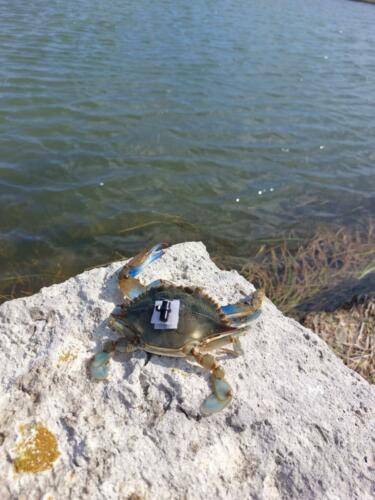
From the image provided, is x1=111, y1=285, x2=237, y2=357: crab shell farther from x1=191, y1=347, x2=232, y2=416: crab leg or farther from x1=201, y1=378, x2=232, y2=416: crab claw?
x1=201, y1=378, x2=232, y2=416: crab claw

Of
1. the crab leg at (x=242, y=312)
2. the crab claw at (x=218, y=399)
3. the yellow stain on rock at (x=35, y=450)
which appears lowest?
the yellow stain on rock at (x=35, y=450)

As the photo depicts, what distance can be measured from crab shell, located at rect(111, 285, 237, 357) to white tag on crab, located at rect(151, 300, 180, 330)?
0.03 meters

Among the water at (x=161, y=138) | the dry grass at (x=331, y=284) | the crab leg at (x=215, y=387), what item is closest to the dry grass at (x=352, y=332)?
the dry grass at (x=331, y=284)

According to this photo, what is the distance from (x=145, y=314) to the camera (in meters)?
3.36

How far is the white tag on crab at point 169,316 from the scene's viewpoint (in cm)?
324

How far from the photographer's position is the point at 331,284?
577 centimetres

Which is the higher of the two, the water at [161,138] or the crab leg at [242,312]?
the crab leg at [242,312]

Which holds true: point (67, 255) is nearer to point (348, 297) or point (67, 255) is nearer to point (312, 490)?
point (348, 297)

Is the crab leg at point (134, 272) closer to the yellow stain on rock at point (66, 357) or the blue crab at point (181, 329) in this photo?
the blue crab at point (181, 329)

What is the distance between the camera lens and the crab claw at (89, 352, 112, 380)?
3176 mm

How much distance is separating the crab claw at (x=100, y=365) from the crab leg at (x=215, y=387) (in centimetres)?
64

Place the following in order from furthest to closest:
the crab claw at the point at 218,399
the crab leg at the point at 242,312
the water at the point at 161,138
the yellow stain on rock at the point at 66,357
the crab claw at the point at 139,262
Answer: the water at the point at 161,138, the crab claw at the point at 139,262, the crab leg at the point at 242,312, the yellow stain on rock at the point at 66,357, the crab claw at the point at 218,399

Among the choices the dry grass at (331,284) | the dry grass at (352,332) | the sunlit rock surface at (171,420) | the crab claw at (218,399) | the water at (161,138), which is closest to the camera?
the sunlit rock surface at (171,420)

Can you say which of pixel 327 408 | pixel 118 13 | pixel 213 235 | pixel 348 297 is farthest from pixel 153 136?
pixel 118 13
